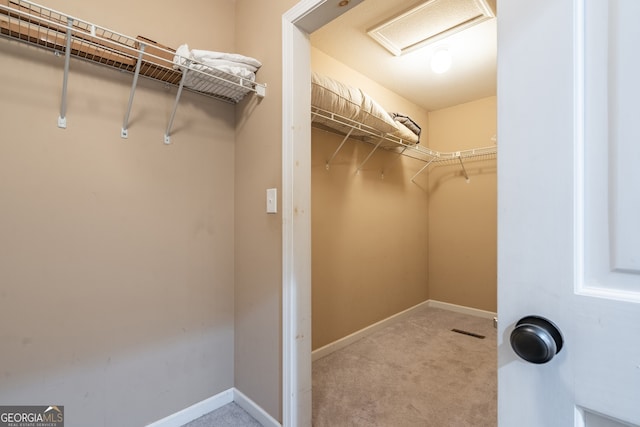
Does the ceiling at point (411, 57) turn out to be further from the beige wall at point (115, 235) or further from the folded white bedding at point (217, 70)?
the beige wall at point (115, 235)

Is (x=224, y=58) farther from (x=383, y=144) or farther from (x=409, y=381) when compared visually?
(x=409, y=381)

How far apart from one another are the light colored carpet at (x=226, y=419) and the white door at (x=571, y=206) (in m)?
1.42

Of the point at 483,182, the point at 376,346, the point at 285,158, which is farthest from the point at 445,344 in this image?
the point at 285,158

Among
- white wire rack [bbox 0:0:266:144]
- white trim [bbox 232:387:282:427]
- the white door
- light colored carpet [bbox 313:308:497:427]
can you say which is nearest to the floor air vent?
light colored carpet [bbox 313:308:497:427]

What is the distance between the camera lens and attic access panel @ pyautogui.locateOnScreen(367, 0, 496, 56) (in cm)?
176

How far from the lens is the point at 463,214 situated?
329 cm

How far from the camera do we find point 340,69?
98.0 inches

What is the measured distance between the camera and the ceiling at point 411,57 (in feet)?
6.27

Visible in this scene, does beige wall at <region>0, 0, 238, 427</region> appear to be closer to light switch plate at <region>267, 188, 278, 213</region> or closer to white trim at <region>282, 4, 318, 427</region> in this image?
white trim at <region>282, 4, 318, 427</region>

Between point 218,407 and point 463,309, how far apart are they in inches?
110

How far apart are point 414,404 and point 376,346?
2.52ft

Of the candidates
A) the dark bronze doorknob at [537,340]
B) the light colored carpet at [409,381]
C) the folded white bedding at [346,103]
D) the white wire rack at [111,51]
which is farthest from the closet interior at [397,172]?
the dark bronze doorknob at [537,340]

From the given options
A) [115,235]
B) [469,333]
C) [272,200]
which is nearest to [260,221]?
[272,200]

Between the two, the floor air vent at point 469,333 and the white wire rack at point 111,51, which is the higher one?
the white wire rack at point 111,51
